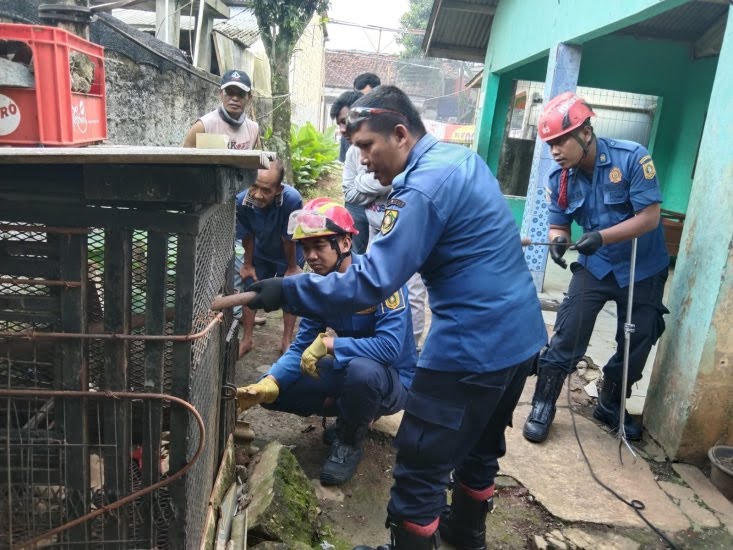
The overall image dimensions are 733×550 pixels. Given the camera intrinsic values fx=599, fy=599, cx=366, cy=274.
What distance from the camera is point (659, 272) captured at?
3.55 m

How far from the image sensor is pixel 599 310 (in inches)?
142

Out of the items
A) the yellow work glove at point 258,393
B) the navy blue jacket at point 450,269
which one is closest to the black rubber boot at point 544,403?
the navy blue jacket at point 450,269

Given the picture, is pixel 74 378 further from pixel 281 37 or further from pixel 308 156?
pixel 308 156

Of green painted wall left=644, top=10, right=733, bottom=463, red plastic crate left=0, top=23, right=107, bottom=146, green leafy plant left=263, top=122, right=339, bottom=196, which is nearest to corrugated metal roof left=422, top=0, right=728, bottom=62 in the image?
green leafy plant left=263, top=122, right=339, bottom=196

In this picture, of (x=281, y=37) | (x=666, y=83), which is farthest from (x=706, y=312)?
(x=281, y=37)

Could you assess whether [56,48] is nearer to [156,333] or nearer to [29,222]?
[29,222]

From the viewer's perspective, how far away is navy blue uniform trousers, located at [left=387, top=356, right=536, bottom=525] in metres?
2.11

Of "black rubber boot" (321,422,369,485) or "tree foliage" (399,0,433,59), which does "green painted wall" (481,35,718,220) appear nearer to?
"black rubber boot" (321,422,369,485)

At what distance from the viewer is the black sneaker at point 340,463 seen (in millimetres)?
2914

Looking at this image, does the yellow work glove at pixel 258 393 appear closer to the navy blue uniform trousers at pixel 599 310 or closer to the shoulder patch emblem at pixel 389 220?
the shoulder patch emblem at pixel 389 220

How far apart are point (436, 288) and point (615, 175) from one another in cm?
178

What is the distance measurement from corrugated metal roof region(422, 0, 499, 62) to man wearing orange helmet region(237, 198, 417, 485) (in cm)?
729

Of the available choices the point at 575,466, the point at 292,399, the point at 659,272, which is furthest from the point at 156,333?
the point at 659,272

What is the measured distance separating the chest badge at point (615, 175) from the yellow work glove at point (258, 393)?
219cm
